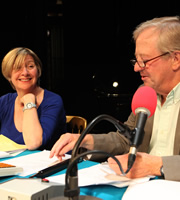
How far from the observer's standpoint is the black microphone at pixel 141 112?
2.85 ft

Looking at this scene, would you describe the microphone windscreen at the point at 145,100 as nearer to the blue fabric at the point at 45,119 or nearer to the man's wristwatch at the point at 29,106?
the blue fabric at the point at 45,119

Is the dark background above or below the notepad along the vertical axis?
above

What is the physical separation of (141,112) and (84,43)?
4687 mm

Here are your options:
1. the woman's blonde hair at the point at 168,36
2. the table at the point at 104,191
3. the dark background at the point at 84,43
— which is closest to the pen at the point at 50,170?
the table at the point at 104,191

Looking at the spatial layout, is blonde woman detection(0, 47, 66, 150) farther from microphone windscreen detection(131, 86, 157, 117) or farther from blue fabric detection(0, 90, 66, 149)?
microphone windscreen detection(131, 86, 157, 117)

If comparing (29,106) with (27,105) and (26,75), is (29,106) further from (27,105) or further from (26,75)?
(26,75)

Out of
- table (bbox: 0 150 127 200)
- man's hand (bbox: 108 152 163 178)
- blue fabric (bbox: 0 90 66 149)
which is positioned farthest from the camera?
blue fabric (bbox: 0 90 66 149)

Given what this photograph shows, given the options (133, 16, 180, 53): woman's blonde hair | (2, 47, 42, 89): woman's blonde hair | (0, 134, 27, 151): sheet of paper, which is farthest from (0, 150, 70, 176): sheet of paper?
(2, 47, 42, 89): woman's blonde hair

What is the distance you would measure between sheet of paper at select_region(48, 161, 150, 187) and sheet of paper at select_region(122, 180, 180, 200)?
0.10m

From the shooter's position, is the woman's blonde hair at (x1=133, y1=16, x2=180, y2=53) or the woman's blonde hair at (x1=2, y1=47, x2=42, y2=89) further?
the woman's blonde hair at (x1=2, y1=47, x2=42, y2=89)

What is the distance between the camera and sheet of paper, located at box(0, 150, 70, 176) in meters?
1.39

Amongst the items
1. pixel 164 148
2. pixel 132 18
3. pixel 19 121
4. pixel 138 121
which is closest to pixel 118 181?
pixel 138 121

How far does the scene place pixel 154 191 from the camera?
99cm

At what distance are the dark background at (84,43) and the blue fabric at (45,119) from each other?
220 cm
